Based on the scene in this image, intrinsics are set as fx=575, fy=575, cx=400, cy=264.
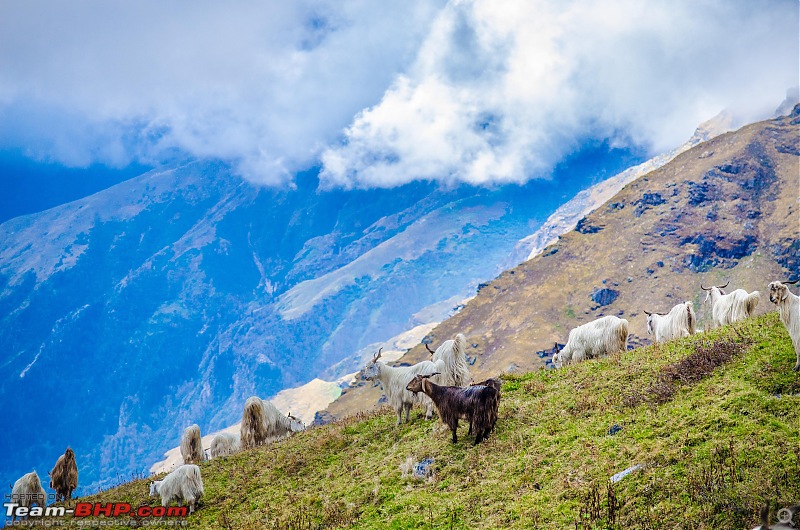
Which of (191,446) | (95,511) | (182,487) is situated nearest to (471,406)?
(182,487)

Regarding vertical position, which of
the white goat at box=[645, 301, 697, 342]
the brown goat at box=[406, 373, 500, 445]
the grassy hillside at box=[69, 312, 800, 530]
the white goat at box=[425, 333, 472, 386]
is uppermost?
the white goat at box=[425, 333, 472, 386]

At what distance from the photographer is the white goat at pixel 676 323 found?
25.6 m

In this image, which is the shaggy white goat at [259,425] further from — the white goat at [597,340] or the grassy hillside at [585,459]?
the white goat at [597,340]

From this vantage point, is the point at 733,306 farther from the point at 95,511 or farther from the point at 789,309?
the point at 95,511

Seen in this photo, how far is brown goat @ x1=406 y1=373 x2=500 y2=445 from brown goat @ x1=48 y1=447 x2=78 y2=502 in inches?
649

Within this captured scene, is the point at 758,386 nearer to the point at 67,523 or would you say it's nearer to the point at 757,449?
the point at 757,449

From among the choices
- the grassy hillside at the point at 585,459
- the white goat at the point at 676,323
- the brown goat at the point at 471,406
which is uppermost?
the white goat at the point at 676,323

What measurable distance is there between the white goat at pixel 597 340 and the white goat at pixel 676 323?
2.14m

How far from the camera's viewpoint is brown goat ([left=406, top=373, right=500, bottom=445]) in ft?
53.4

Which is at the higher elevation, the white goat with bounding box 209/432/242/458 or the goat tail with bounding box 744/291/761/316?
the white goat with bounding box 209/432/242/458

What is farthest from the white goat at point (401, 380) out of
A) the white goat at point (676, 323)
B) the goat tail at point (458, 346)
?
the white goat at point (676, 323)

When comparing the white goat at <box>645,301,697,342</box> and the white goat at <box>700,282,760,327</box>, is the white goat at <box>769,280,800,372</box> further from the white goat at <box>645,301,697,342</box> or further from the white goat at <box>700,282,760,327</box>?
the white goat at <box>645,301,697,342</box>

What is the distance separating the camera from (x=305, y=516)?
1530 cm

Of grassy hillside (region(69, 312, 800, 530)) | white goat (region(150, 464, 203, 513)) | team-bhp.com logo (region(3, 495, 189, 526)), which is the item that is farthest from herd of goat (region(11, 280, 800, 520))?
grassy hillside (region(69, 312, 800, 530))
